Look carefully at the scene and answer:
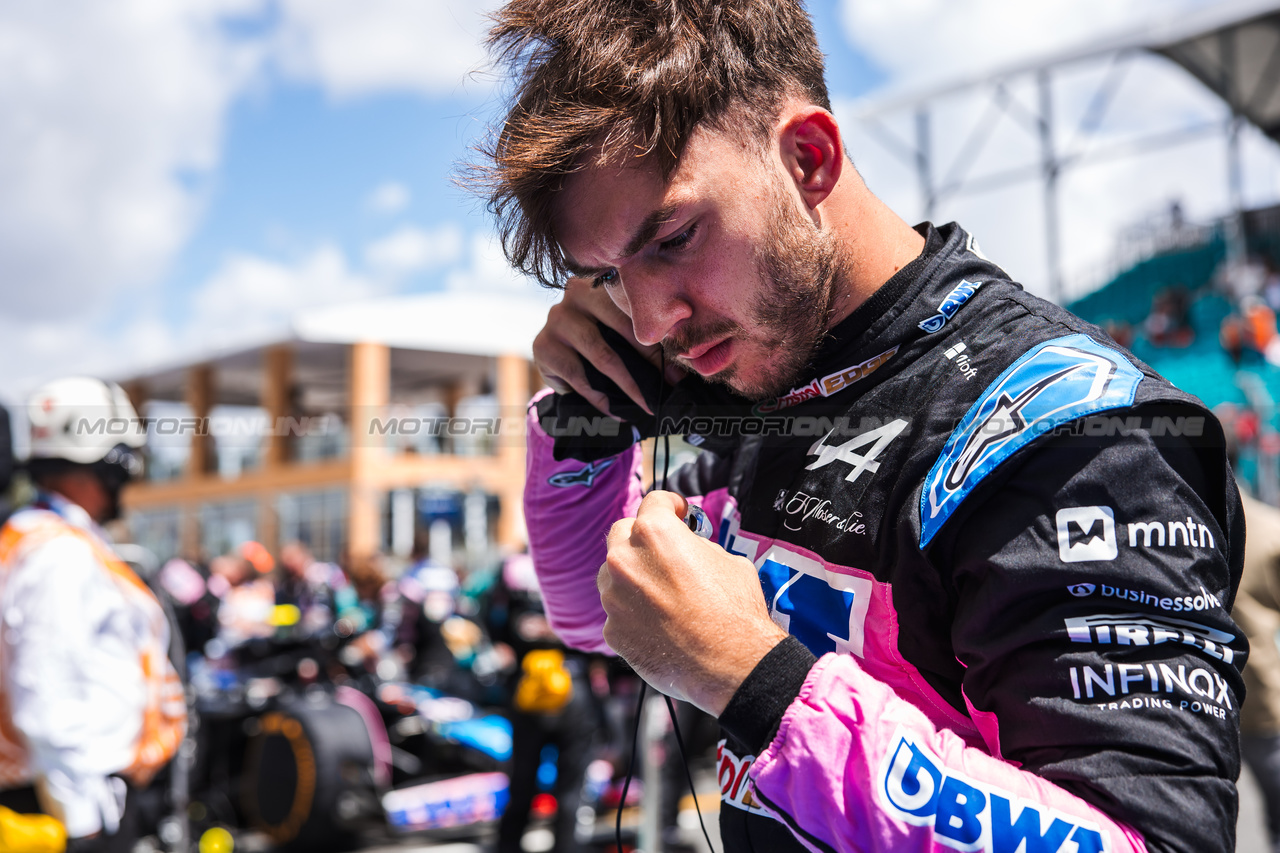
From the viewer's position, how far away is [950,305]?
1152 millimetres

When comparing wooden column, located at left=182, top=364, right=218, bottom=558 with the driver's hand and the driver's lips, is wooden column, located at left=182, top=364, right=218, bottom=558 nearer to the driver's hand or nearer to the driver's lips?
the driver's hand

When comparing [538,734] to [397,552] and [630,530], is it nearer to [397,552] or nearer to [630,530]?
[630,530]

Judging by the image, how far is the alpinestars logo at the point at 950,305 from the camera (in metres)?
1.15

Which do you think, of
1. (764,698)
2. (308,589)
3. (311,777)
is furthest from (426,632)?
(764,698)

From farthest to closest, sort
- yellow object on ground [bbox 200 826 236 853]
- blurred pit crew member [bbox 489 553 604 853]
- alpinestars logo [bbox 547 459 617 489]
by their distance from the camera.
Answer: yellow object on ground [bbox 200 826 236 853] → blurred pit crew member [bbox 489 553 604 853] → alpinestars logo [bbox 547 459 617 489]

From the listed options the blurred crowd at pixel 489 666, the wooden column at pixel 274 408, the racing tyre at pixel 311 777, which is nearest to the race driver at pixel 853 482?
the blurred crowd at pixel 489 666

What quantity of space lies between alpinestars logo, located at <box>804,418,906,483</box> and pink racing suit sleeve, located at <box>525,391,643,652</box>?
0.50 m

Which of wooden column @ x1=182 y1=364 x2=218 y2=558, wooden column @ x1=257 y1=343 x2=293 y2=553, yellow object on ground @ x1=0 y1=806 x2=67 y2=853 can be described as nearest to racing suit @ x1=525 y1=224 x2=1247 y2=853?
yellow object on ground @ x1=0 y1=806 x2=67 y2=853

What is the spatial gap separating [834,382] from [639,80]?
0.43 m

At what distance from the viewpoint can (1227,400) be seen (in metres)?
13.9

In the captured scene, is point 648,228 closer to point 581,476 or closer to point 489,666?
point 581,476

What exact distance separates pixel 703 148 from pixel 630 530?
45 cm

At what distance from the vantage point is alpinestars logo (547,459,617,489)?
1595mm

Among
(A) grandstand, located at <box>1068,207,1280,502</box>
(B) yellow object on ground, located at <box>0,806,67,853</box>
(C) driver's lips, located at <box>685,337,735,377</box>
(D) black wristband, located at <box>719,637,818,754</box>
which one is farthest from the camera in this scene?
(A) grandstand, located at <box>1068,207,1280,502</box>
